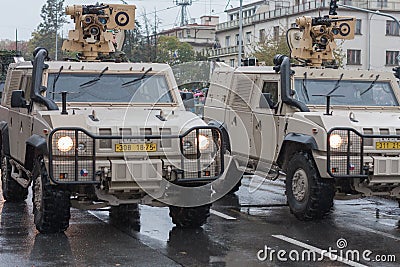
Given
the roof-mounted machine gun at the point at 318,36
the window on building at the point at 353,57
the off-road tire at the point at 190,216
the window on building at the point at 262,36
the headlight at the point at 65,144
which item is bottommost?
the off-road tire at the point at 190,216

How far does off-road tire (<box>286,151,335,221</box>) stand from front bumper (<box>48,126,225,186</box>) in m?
1.65

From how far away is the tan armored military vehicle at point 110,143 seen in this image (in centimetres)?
904

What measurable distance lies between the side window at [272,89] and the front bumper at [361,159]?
219cm

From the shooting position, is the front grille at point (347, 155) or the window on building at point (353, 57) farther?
the window on building at point (353, 57)

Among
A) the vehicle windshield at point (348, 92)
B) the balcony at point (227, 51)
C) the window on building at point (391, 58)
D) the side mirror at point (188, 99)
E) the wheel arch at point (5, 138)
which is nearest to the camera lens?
the side mirror at point (188, 99)

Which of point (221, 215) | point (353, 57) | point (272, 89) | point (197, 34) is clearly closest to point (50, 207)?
point (221, 215)

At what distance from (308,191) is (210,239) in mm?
1746

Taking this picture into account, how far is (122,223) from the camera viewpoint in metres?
10.7

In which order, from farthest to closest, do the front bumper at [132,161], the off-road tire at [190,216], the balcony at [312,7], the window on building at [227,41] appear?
the window on building at [227,41], the balcony at [312,7], the off-road tire at [190,216], the front bumper at [132,161]

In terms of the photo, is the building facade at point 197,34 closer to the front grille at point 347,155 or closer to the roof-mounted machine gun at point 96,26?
the roof-mounted machine gun at point 96,26

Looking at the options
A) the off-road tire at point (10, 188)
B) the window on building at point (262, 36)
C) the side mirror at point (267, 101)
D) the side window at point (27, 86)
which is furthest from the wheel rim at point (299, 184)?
the window on building at point (262, 36)

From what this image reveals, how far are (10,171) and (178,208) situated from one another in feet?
11.2

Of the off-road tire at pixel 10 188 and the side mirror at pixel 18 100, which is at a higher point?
the side mirror at pixel 18 100

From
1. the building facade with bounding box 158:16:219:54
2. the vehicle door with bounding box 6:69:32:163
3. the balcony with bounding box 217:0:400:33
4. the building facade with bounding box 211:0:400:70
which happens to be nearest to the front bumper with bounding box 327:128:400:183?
the vehicle door with bounding box 6:69:32:163
